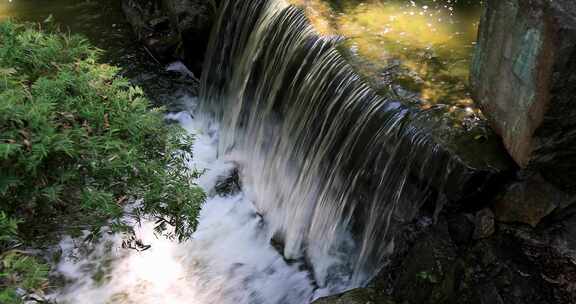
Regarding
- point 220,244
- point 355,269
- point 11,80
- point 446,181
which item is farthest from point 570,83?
point 220,244

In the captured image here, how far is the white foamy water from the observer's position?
5500mm

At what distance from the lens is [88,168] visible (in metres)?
3.22

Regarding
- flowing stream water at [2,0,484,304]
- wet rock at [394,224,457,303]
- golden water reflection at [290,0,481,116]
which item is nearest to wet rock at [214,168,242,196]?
flowing stream water at [2,0,484,304]

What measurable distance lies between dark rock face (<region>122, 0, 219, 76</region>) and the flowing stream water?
113 cm

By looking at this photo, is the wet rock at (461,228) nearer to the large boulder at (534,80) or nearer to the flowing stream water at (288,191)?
the flowing stream water at (288,191)

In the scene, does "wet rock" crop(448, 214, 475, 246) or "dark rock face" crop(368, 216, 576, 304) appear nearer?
"dark rock face" crop(368, 216, 576, 304)

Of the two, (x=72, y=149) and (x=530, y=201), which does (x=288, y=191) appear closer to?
(x=530, y=201)

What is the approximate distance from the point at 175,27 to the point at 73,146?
5.73 metres

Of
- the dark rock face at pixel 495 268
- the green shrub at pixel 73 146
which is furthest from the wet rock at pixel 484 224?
the green shrub at pixel 73 146

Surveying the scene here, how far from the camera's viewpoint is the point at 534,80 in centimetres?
328

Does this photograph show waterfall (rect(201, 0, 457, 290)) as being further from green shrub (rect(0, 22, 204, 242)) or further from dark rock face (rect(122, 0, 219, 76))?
green shrub (rect(0, 22, 204, 242))

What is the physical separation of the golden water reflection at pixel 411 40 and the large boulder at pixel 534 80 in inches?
22.2

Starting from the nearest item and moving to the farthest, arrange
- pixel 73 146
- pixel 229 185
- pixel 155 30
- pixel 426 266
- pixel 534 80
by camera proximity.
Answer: pixel 73 146 < pixel 534 80 < pixel 426 266 < pixel 229 185 < pixel 155 30

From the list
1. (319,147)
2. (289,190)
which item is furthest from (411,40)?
(289,190)
